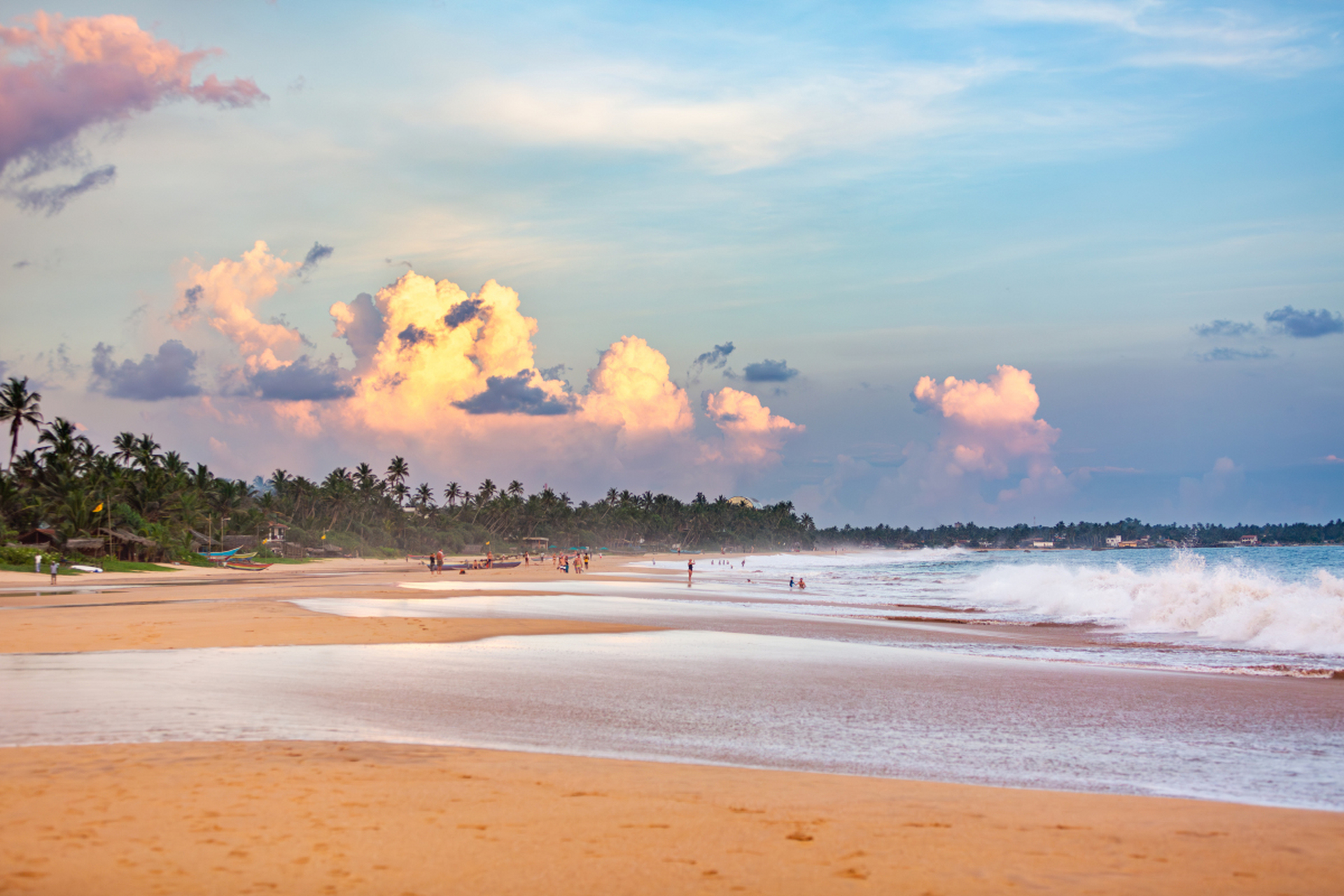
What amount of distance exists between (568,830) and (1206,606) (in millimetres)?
30526

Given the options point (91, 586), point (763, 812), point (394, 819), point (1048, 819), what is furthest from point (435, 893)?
point (91, 586)

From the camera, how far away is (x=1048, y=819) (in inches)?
311

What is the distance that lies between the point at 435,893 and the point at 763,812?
3.17 m

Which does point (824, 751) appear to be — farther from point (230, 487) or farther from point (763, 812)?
point (230, 487)

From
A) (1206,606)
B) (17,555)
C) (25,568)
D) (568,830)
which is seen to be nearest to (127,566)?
(17,555)

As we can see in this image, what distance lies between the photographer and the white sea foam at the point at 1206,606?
2538cm

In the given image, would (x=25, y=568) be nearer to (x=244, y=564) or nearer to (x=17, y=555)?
(x=17, y=555)

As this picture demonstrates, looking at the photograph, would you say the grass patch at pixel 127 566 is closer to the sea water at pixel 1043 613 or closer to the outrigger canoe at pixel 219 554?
the outrigger canoe at pixel 219 554

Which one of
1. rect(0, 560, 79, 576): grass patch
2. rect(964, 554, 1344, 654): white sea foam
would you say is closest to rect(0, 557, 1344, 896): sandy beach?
rect(964, 554, 1344, 654): white sea foam

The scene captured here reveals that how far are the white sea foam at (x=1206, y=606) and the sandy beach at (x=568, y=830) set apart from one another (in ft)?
66.5

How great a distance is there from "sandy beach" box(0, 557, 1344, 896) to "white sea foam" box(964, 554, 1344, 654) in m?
20.3

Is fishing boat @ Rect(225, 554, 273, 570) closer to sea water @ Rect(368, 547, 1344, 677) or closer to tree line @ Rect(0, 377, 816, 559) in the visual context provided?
tree line @ Rect(0, 377, 816, 559)

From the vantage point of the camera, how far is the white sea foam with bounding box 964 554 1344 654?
25.4 m

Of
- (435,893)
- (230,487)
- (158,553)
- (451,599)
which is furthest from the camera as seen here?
(230,487)
